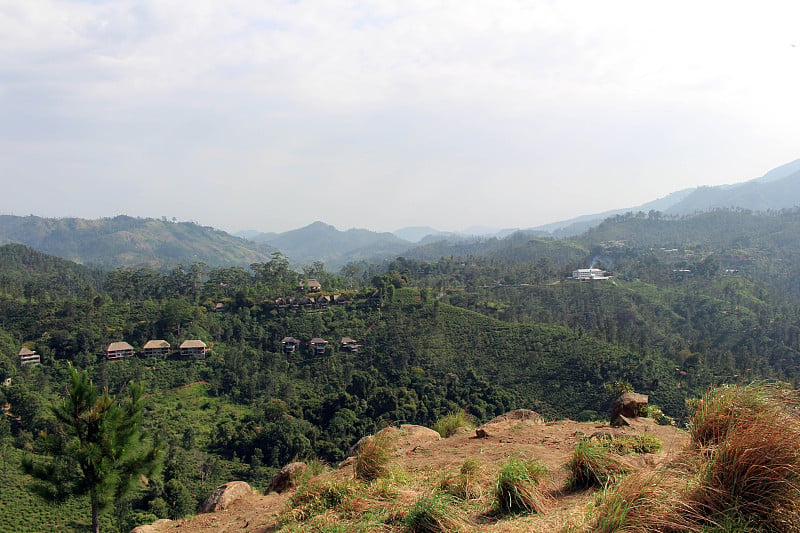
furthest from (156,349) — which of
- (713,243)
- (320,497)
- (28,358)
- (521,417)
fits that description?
(713,243)

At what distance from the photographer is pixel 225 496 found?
6.24 meters

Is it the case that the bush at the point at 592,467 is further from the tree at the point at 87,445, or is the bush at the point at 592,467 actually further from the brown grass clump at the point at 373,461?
the tree at the point at 87,445

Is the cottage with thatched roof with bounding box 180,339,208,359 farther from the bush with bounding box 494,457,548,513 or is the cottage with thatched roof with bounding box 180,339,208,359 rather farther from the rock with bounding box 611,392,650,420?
the bush with bounding box 494,457,548,513

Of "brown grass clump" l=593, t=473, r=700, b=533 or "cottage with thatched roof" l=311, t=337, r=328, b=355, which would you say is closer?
"brown grass clump" l=593, t=473, r=700, b=533

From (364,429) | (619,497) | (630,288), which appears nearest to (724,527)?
(619,497)

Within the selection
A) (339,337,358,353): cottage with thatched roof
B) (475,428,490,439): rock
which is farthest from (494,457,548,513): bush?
(339,337,358,353): cottage with thatched roof

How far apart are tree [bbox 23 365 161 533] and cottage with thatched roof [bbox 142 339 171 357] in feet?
92.8

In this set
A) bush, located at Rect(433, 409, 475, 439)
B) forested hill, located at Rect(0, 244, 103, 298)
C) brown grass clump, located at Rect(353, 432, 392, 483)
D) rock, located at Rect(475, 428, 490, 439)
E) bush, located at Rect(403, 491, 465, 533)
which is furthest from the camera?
forested hill, located at Rect(0, 244, 103, 298)

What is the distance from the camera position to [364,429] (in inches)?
936

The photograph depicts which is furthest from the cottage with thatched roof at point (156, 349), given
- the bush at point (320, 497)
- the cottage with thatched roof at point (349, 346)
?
the bush at point (320, 497)

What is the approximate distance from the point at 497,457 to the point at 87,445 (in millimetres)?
6541

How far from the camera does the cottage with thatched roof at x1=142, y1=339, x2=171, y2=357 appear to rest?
3281 centimetres

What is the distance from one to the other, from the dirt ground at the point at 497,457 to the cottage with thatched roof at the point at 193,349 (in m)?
29.8

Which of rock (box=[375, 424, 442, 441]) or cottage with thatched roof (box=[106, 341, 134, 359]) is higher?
rock (box=[375, 424, 442, 441])
